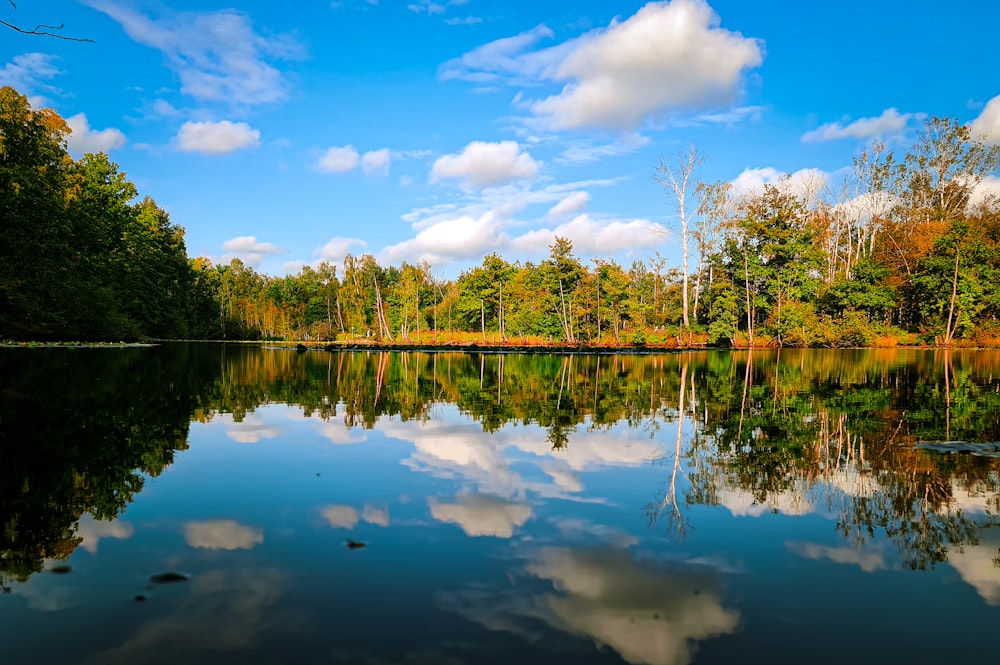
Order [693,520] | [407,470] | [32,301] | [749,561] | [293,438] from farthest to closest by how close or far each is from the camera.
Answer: [32,301], [293,438], [407,470], [693,520], [749,561]

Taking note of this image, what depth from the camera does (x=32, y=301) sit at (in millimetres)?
36656

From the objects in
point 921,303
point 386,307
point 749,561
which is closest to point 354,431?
point 749,561

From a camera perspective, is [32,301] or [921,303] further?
[921,303]

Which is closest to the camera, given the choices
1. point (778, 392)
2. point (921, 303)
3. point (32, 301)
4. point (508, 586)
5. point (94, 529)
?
point (508, 586)

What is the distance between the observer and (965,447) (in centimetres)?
942

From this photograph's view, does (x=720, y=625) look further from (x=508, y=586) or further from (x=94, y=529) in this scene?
(x=94, y=529)

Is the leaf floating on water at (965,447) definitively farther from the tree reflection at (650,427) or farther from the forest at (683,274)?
the forest at (683,274)

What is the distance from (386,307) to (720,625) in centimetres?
8148

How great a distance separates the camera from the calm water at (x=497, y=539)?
379 cm

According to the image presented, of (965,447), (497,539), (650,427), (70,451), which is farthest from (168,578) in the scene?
(965,447)

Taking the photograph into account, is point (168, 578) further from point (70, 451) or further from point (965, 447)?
point (965, 447)

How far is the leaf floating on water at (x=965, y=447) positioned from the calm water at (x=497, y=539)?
0.27ft

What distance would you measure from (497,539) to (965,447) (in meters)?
8.49

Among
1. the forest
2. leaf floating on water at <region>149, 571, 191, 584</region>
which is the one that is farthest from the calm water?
the forest
